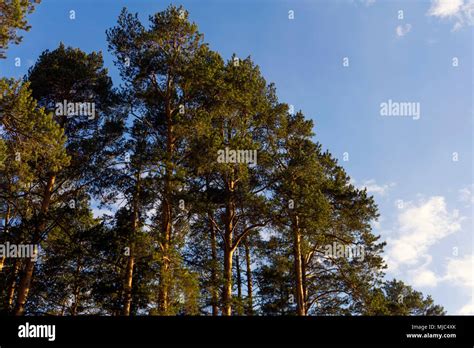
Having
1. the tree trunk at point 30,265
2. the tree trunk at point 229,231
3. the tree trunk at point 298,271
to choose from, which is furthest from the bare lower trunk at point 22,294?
the tree trunk at point 298,271

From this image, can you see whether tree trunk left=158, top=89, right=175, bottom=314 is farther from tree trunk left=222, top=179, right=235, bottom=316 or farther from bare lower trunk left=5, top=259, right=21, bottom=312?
bare lower trunk left=5, top=259, right=21, bottom=312

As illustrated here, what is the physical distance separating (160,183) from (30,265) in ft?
20.3

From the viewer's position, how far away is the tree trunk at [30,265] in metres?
16.8

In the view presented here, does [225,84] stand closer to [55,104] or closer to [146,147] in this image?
[146,147]

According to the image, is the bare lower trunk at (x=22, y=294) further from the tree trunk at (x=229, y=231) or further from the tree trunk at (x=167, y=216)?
the tree trunk at (x=229, y=231)

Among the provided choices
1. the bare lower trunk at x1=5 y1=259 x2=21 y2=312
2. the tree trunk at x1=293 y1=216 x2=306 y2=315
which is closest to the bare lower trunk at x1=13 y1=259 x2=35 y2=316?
the bare lower trunk at x1=5 y1=259 x2=21 y2=312

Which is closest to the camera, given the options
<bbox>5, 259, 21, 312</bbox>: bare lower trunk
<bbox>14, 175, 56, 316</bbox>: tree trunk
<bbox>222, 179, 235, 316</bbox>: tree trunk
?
<bbox>14, 175, 56, 316</bbox>: tree trunk

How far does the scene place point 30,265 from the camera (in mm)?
17734

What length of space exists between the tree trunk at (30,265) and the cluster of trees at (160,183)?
0.18ft

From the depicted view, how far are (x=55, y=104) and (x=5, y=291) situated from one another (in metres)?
10.9

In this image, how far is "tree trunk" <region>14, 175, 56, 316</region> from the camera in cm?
1675

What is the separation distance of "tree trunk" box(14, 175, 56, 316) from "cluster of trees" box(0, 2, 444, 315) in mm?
56
